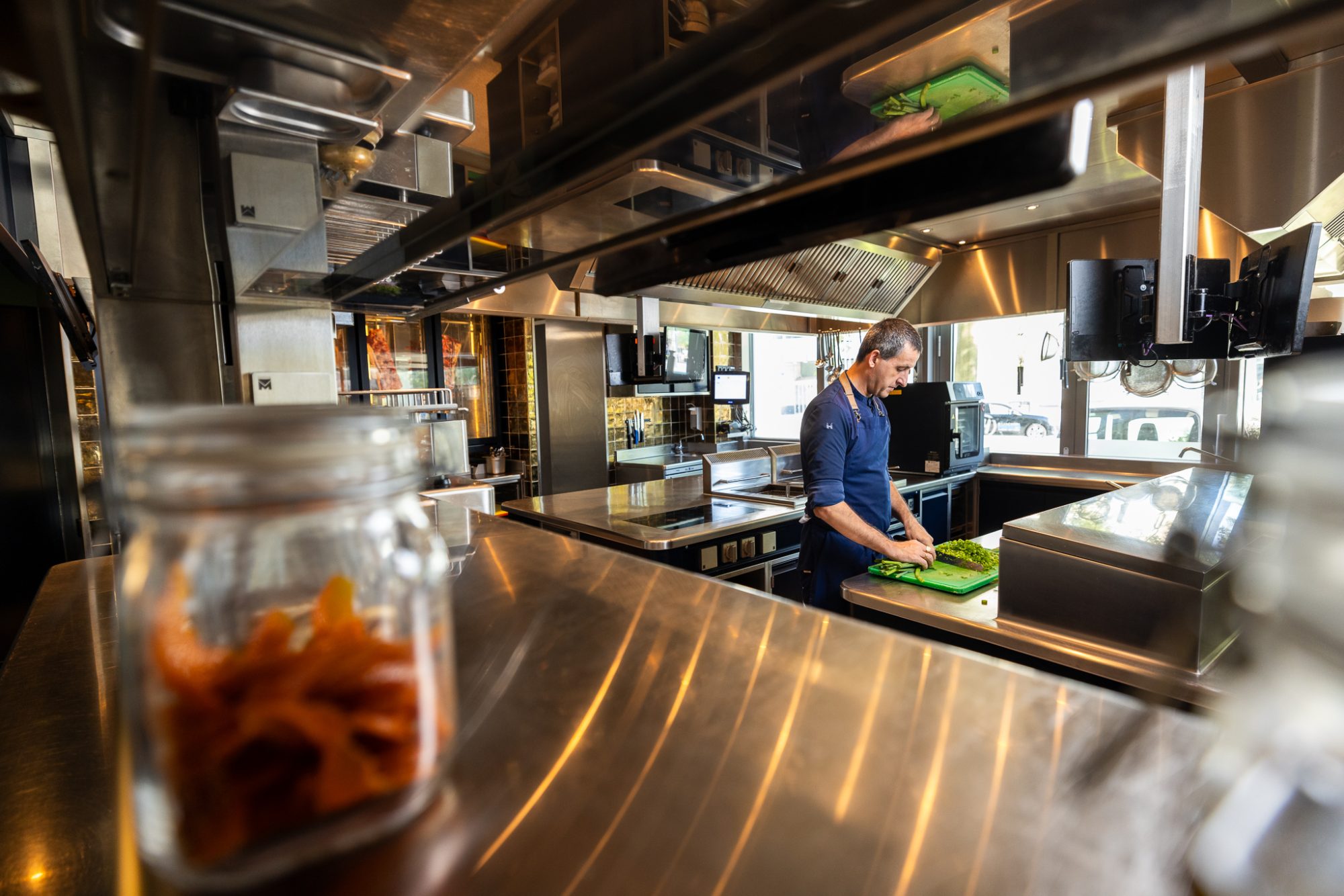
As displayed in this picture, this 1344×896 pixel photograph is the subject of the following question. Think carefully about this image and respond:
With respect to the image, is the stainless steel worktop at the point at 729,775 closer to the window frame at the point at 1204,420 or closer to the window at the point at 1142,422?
the window frame at the point at 1204,420

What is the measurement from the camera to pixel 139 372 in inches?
51.1

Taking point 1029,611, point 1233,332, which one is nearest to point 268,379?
point 1029,611

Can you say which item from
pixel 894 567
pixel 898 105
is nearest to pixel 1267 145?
pixel 898 105

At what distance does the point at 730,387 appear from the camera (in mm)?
6762

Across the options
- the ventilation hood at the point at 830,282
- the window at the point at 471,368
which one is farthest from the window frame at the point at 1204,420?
the window at the point at 471,368

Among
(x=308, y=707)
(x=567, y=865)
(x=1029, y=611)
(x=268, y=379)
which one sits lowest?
(x=1029, y=611)

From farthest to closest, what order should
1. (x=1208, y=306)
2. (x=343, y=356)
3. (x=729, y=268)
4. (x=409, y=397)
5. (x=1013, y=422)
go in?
(x=1013, y=422)
(x=343, y=356)
(x=409, y=397)
(x=1208, y=306)
(x=729, y=268)

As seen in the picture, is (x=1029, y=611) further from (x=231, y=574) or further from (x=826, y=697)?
(x=231, y=574)

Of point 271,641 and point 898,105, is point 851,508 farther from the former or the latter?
point 271,641

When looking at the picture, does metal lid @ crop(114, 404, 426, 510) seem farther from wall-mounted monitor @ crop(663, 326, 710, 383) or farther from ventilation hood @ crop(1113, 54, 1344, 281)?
wall-mounted monitor @ crop(663, 326, 710, 383)

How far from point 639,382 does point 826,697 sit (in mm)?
5565

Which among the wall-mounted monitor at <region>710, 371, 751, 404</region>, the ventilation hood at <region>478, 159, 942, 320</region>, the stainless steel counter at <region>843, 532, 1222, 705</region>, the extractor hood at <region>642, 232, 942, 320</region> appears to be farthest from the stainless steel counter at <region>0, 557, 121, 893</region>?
the wall-mounted monitor at <region>710, 371, 751, 404</region>

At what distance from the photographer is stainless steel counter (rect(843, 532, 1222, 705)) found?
1.39 metres

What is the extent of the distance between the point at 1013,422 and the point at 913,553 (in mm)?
3912
